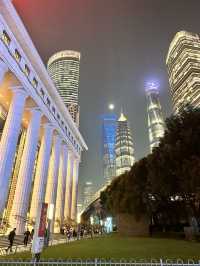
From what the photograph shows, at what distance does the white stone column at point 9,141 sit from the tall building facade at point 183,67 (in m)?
127

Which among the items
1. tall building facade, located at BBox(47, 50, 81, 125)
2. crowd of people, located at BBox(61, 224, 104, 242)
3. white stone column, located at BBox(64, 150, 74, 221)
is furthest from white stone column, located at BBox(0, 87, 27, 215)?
tall building facade, located at BBox(47, 50, 81, 125)

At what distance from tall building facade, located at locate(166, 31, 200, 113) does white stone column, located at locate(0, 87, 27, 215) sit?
127 meters

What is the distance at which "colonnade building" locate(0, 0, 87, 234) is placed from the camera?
2861 centimetres

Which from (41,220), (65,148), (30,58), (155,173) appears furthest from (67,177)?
(41,220)

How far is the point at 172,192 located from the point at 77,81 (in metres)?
134

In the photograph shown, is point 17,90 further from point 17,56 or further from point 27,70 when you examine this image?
point 17,56

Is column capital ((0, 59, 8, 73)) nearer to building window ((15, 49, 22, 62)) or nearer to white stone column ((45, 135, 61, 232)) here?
building window ((15, 49, 22, 62))

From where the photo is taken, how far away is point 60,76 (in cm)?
14750

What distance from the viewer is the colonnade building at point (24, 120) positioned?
28609 mm

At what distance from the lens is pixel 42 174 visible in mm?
39906

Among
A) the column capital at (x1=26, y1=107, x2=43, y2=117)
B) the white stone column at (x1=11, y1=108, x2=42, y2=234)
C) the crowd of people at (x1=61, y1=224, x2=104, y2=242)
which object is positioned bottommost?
the crowd of people at (x1=61, y1=224, x2=104, y2=242)

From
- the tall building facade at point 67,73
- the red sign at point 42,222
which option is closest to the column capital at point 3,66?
the red sign at point 42,222

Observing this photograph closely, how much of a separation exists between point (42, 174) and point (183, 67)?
15430cm

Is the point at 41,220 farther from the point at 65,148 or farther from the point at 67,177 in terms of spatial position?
the point at 67,177
